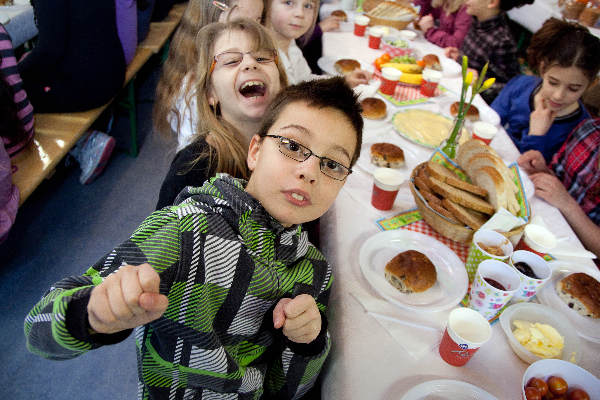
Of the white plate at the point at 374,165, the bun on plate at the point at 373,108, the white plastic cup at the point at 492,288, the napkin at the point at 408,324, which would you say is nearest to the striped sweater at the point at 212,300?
the napkin at the point at 408,324

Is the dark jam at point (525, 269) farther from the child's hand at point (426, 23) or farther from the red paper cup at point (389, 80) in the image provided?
the child's hand at point (426, 23)

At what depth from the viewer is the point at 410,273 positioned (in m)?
1.04

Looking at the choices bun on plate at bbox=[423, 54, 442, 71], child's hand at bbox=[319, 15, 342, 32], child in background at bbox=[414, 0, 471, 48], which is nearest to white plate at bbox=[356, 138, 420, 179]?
bun on plate at bbox=[423, 54, 442, 71]

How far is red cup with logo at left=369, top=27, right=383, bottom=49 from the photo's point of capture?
261 cm

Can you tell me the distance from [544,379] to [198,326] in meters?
0.80

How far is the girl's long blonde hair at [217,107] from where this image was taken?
125cm

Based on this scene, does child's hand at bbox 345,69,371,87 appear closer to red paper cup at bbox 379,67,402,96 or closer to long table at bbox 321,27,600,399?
red paper cup at bbox 379,67,402,96

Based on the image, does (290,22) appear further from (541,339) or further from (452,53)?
(541,339)

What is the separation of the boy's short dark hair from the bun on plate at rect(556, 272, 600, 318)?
28.9 inches

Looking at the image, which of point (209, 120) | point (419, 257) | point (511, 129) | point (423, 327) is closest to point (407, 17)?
point (511, 129)

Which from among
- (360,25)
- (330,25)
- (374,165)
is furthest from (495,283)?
(330,25)

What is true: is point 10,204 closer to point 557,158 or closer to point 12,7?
point 12,7

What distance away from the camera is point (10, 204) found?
5.23ft

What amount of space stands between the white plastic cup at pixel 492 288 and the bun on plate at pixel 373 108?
3.40 feet
